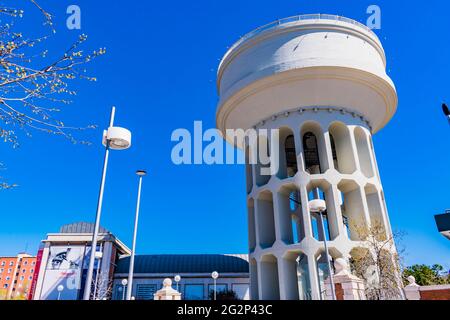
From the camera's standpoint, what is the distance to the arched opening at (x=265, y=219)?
838 inches

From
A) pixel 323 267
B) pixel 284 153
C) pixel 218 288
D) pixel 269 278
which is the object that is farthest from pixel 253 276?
pixel 218 288

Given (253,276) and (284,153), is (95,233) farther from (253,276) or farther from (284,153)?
(284,153)

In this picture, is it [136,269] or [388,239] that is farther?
[136,269]

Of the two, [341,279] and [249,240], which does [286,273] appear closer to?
[249,240]

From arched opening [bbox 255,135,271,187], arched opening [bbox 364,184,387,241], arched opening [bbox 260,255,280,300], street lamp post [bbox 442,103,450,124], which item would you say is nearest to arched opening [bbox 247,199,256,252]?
arched opening [bbox 260,255,280,300]

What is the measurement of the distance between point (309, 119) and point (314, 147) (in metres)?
5.27

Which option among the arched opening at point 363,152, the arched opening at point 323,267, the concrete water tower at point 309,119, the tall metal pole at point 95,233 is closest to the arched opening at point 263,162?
the concrete water tower at point 309,119

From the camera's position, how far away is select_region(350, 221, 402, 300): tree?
16.5 metres

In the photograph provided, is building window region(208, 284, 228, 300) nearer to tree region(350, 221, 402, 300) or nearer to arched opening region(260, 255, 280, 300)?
arched opening region(260, 255, 280, 300)

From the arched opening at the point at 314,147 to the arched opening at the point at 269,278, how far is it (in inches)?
245

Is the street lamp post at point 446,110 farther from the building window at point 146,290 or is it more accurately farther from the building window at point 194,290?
the building window at point 146,290

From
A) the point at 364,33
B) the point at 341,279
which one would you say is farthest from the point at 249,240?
the point at 364,33

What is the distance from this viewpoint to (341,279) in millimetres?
13422
